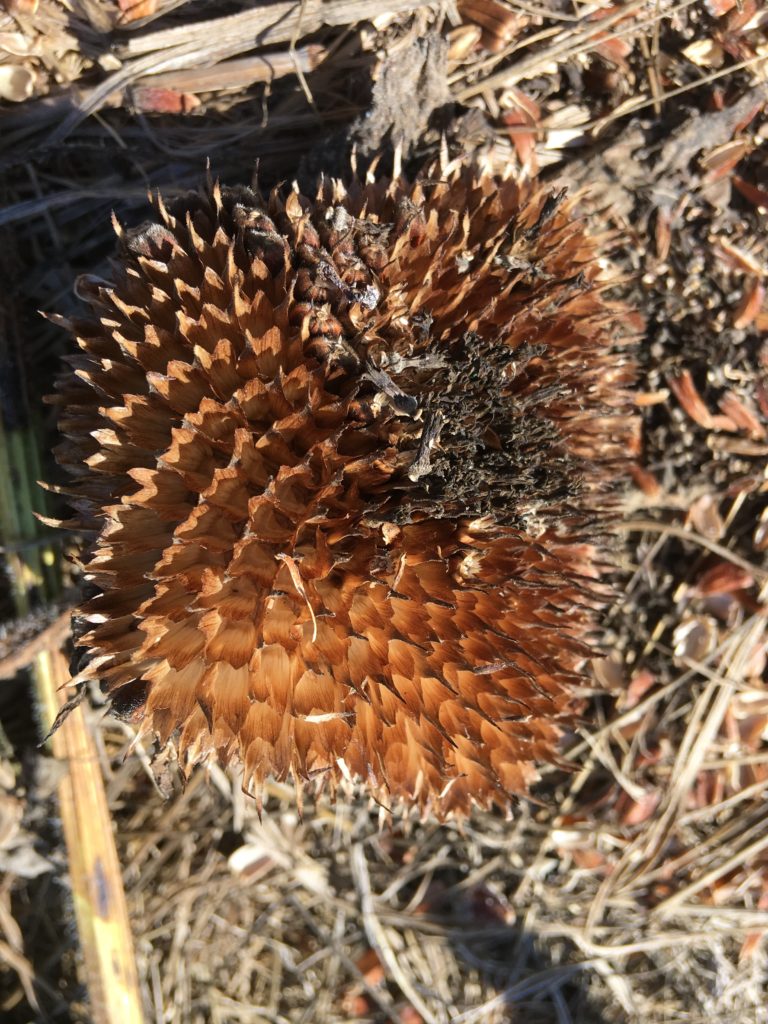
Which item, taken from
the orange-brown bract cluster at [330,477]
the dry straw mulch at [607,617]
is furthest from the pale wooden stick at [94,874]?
the orange-brown bract cluster at [330,477]

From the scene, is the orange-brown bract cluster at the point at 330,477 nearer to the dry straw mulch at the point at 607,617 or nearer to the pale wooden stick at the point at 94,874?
the dry straw mulch at the point at 607,617

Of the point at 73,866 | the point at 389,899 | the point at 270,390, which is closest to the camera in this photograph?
the point at 270,390

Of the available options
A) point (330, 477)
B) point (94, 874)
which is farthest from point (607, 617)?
point (94, 874)

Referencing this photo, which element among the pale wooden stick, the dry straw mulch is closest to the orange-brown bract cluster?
the dry straw mulch

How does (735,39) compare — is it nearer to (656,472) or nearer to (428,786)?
(656,472)

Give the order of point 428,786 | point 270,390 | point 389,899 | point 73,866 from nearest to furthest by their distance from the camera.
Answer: point 270,390 → point 428,786 → point 73,866 → point 389,899

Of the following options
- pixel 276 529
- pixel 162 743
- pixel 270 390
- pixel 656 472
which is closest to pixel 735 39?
pixel 656 472
